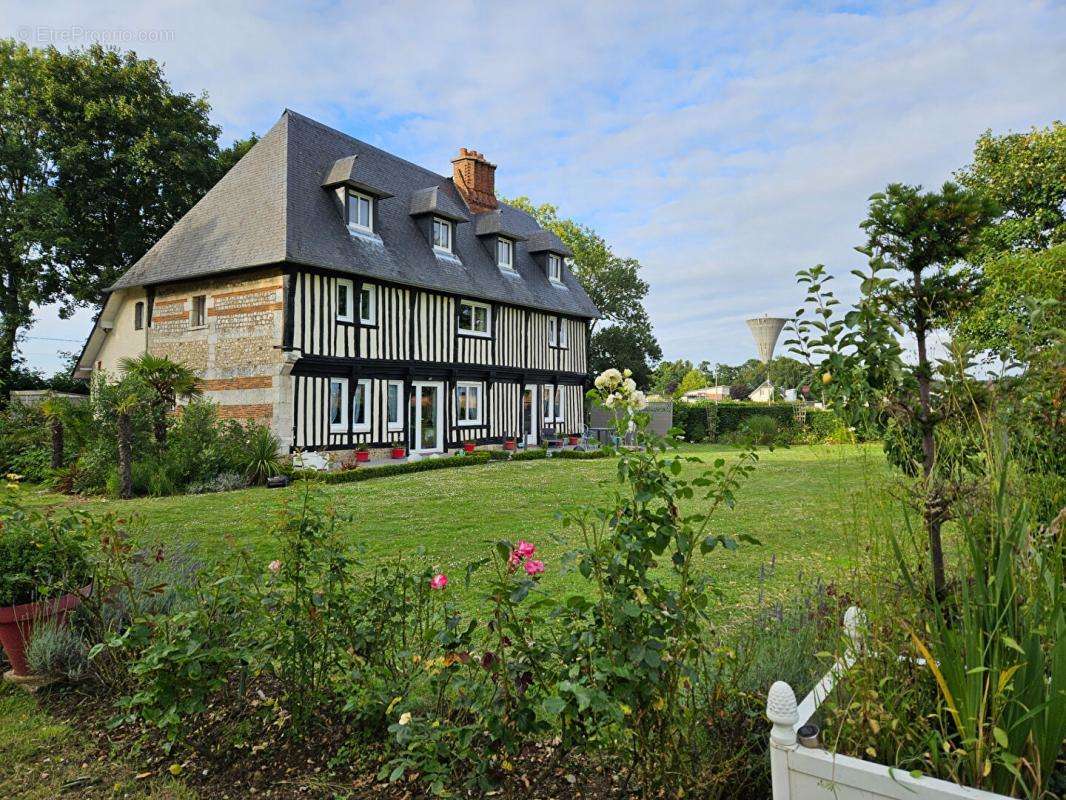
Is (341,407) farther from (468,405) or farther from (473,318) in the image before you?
(473,318)

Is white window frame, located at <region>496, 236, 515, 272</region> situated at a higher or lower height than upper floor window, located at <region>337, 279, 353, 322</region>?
higher

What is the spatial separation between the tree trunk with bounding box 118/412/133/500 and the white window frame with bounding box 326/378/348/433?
410cm

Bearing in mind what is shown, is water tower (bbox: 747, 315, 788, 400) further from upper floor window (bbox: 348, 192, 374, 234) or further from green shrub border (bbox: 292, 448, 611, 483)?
upper floor window (bbox: 348, 192, 374, 234)

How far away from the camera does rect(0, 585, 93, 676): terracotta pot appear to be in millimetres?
3041

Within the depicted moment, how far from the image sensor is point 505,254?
1930 centimetres

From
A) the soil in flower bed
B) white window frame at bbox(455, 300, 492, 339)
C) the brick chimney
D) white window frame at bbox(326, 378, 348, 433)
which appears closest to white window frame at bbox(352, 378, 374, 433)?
white window frame at bbox(326, 378, 348, 433)

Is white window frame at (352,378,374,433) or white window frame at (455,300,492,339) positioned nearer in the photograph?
white window frame at (352,378,374,433)

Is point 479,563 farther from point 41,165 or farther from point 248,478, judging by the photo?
point 41,165

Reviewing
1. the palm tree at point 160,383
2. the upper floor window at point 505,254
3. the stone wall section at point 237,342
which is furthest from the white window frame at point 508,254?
the palm tree at point 160,383

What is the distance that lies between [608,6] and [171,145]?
71.5 feet

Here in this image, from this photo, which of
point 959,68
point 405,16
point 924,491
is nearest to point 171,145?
point 405,16

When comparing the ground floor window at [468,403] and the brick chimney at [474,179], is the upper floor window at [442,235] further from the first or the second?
the ground floor window at [468,403]

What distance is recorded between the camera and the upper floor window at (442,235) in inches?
659

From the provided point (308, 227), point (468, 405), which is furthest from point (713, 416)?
point (308, 227)
